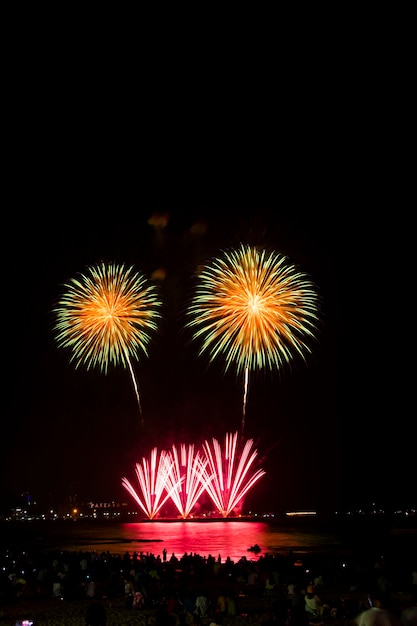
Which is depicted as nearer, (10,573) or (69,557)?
(10,573)

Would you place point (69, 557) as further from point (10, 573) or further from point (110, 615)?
point (110, 615)

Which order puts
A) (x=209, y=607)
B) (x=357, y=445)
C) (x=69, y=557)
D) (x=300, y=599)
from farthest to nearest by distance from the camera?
(x=357, y=445) → (x=69, y=557) → (x=209, y=607) → (x=300, y=599)

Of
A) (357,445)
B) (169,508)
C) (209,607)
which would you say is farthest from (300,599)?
(357,445)

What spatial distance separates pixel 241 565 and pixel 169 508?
59.2 m

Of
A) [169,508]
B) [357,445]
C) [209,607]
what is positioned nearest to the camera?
[209,607]

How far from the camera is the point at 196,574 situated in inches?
914

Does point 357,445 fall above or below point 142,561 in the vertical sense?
above

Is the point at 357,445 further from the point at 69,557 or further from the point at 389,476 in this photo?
the point at 69,557

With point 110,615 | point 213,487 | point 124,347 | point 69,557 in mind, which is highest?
point 124,347

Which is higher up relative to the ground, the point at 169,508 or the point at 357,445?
the point at 357,445

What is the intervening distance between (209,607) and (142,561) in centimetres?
870

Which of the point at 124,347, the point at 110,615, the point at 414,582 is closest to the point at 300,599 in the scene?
the point at 110,615

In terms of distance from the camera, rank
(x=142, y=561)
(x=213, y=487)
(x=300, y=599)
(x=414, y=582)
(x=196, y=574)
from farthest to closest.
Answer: (x=213, y=487) < (x=142, y=561) < (x=196, y=574) < (x=414, y=582) < (x=300, y=599)

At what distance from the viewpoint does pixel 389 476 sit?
117 meters
